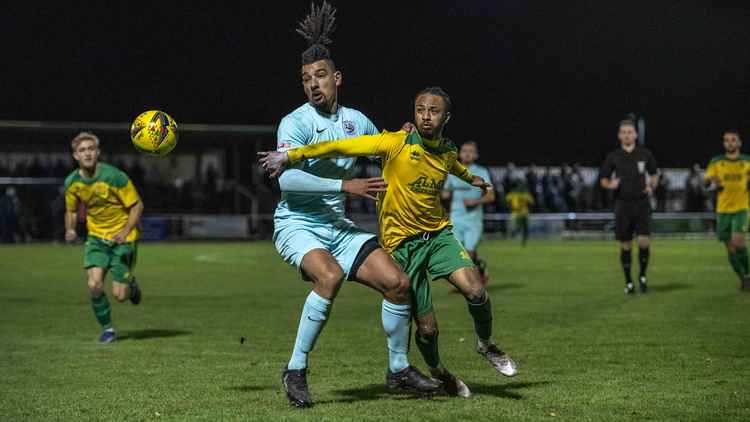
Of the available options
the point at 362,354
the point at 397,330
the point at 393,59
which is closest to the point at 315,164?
the point at 397,330

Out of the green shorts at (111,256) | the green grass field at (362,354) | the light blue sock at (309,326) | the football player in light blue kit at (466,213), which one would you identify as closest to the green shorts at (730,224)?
the green grass field at (362,354)

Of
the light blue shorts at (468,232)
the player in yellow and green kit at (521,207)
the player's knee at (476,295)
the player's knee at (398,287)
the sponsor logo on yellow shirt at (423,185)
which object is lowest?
the player in yellow and green kit at (521,207)

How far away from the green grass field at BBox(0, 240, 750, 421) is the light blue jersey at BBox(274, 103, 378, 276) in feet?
3.52

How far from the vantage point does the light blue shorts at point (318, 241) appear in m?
7.01

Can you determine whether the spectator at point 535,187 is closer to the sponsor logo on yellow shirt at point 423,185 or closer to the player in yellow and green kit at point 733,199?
the player in yellow and green kit at point 733,199

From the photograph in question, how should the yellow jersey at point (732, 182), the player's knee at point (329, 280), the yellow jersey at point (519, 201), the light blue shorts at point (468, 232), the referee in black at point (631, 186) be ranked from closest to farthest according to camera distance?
the player's knee at point (329, 280) < the referee in black at point (631, 186) < the yellow jersey at point (732, 182) < the light blue shorts at point (468, 232) < the yellow jersey at point (519, 201)

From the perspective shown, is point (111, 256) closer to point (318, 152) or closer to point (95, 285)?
point (95, 285)

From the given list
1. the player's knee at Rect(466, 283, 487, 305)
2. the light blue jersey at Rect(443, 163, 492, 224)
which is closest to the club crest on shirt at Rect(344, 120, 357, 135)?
the player's knee at Rect(466, 283, 487, 305)

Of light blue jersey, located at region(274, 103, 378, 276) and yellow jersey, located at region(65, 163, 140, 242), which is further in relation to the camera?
yellow jersey, located at region(65, 163, 140, 242)

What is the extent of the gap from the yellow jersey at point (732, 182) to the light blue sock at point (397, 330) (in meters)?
10.7

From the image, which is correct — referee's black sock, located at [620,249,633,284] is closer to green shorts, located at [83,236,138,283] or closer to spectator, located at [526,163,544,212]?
green shorts, located at [83,236,138,283]

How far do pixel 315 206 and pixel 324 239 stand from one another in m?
0.24

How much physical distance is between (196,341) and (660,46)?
30.1m

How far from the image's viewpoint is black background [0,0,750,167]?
3681 cm
